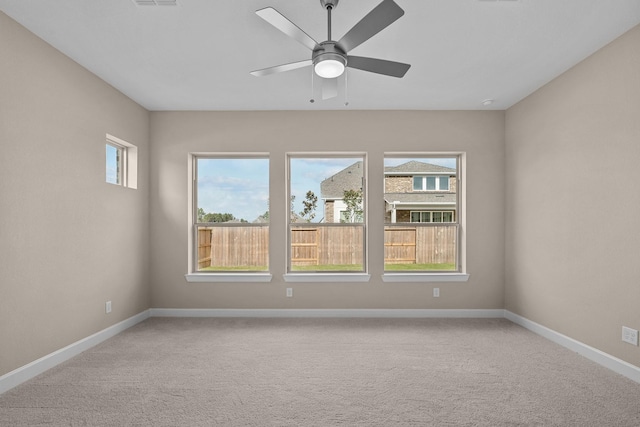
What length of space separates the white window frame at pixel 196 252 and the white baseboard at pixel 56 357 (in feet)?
2.97

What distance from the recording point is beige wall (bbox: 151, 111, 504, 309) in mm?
4504

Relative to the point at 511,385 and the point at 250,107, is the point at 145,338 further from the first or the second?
the point at 511,385

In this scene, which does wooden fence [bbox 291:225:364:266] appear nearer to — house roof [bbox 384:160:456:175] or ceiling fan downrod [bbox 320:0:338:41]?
house roof [bbox 384:160:456:175]

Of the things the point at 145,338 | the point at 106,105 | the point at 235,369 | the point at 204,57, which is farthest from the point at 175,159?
the point at 235,369

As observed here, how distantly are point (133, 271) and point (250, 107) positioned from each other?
249 centimetres

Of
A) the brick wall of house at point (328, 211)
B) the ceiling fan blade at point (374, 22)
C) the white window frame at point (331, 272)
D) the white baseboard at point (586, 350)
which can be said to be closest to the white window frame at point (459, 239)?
the white window frame at point (331, 272)

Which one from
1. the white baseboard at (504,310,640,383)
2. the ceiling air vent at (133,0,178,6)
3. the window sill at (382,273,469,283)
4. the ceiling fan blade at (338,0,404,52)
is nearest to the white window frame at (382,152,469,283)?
Answer: the window sill at (382,273,469,283)

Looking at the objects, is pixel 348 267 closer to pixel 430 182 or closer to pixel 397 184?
pixel 397 184

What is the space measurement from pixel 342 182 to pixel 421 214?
1.16 meters

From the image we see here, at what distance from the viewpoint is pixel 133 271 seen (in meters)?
4.19

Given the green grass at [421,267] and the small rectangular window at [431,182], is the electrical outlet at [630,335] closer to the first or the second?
the green grass at [421,267]

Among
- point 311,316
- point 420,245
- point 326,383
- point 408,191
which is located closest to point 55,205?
point 326,383

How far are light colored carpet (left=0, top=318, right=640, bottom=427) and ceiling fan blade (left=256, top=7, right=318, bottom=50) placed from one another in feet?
7.88

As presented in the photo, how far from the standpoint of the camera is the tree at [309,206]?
4.71 metres
